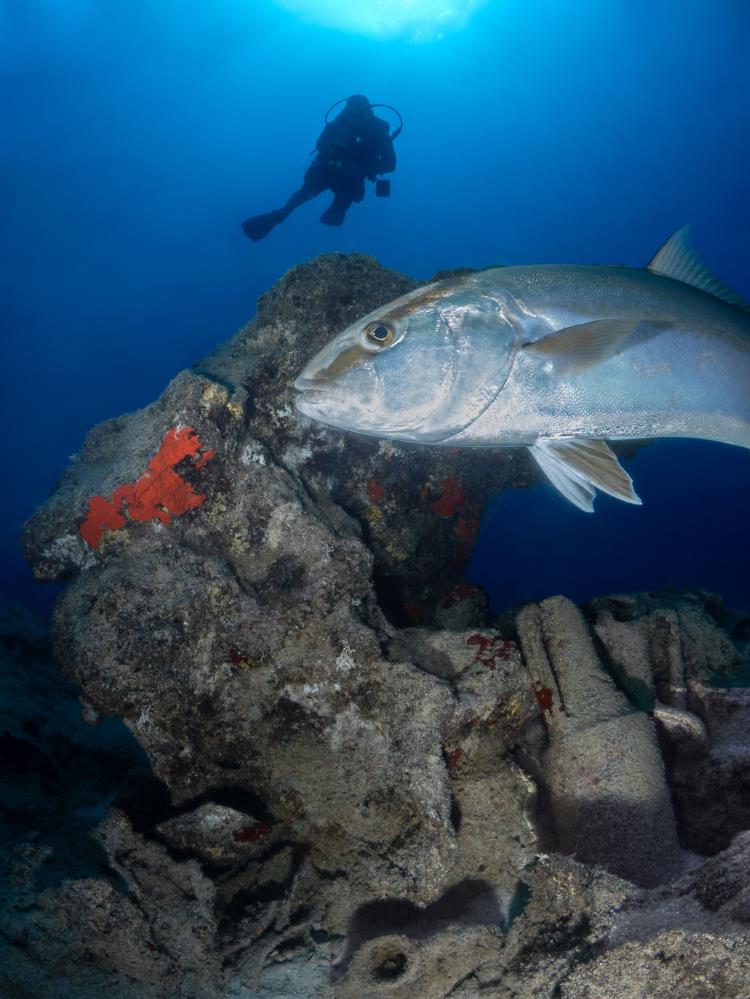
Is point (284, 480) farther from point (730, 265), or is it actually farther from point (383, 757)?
point (730, 265)

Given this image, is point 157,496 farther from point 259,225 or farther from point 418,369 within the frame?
point 259,225

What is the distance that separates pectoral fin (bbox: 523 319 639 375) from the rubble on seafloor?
72.9 inches

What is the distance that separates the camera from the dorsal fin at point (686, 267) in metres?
2.75

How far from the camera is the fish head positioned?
2.36 meters

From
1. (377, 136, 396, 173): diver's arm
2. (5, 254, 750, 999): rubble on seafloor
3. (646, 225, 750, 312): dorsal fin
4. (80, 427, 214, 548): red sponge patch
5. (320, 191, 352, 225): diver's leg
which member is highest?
(377, 136, 396, 173): diver's arm

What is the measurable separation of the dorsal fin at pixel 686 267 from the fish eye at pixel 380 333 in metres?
1.47

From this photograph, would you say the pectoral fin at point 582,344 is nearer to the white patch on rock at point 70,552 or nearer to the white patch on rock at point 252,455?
the white patch on rock at point 252,455

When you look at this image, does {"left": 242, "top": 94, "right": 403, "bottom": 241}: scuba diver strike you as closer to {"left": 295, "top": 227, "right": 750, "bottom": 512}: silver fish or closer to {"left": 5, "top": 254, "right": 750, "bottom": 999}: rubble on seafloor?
{"left": 5, "top": 254, "right": 750, "bottom": 999}: rubble on seafloor

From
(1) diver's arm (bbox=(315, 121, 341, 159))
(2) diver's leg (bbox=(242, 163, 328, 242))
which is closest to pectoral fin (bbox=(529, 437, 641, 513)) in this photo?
(2) diver's leg (bbox=(242, 163, 328, 242))

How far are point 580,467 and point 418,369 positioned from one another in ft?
2.91

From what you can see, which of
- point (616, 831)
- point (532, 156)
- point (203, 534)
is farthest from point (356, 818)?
point (532, 156)

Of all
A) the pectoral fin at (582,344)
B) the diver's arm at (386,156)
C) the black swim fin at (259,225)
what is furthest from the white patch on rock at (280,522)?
the diver's arm at (386,156)

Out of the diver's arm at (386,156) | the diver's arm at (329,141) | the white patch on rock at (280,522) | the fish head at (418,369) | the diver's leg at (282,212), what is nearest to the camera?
the fish head at (418,369)

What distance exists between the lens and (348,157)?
15141mm
